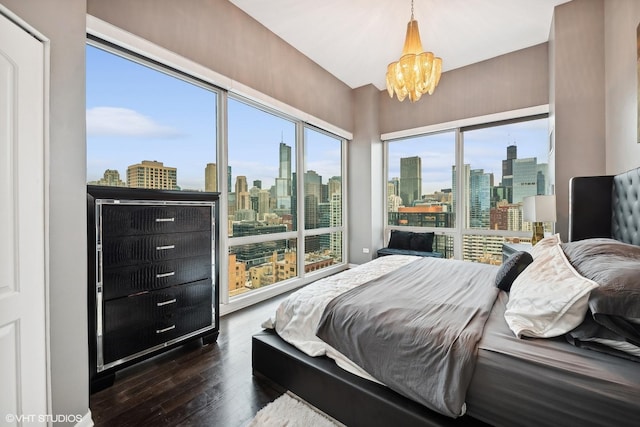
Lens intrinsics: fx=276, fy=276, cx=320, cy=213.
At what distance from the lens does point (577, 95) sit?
2.91 m

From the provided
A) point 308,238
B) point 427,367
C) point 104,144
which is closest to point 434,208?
point 308,238

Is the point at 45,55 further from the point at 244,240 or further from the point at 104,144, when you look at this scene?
the point at 244,240

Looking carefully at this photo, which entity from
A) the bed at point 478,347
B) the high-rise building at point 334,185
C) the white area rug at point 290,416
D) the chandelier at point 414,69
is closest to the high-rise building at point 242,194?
the bed at point 478,347

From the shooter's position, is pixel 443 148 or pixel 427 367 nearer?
pixel 427 367

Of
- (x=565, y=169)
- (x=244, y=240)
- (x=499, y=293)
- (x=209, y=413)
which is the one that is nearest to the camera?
(x=209, y=413)

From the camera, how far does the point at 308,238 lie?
14.4ft

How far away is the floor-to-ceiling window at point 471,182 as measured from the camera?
391cm

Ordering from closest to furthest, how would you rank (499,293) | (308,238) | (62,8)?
(62,8) → (499,293) → (308,238)

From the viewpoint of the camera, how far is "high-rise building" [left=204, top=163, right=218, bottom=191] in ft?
9.65

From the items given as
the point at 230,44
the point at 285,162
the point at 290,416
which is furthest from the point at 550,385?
the point at 230,44

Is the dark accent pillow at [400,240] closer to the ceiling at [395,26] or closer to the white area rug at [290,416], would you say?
the ceiling at [395,26]

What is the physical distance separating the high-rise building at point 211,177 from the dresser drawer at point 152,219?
0.74m

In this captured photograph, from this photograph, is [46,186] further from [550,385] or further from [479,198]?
[479,198]

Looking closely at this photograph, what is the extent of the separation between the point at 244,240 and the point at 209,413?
6.25 ft
